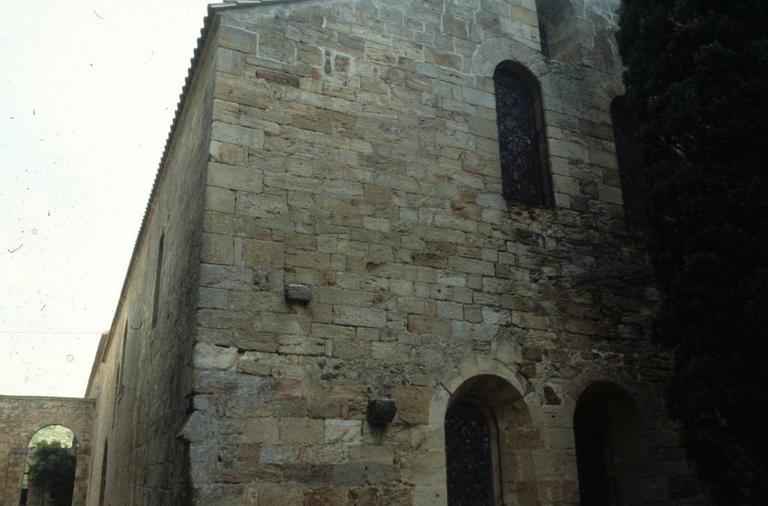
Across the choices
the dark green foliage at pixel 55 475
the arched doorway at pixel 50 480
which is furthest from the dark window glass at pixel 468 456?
the dark green foliage at pixel 55 475

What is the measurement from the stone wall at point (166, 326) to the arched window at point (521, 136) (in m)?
3.09

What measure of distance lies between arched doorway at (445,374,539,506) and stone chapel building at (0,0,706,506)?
0.02m

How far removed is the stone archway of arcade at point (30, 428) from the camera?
21.8m

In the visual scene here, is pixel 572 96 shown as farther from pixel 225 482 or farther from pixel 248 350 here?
pixel 225 482

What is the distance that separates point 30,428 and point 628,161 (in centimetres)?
2176

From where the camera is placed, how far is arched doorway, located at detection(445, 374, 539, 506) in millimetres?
6094

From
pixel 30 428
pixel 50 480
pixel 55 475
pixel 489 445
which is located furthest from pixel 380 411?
pixel 50 480

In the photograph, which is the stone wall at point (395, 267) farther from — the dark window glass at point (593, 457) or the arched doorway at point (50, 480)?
the arched doorway at point (50, 480)

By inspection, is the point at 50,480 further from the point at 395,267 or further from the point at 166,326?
the point at 395,267

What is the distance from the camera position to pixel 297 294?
5.50 m

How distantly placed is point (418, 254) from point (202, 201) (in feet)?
6.35

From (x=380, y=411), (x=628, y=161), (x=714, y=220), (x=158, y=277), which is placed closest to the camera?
(x=380, y=411)

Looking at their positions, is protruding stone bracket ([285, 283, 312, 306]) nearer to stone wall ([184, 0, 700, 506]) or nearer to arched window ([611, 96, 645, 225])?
stone wall ([184, 0, 700, 506])

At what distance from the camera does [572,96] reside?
7645mm
